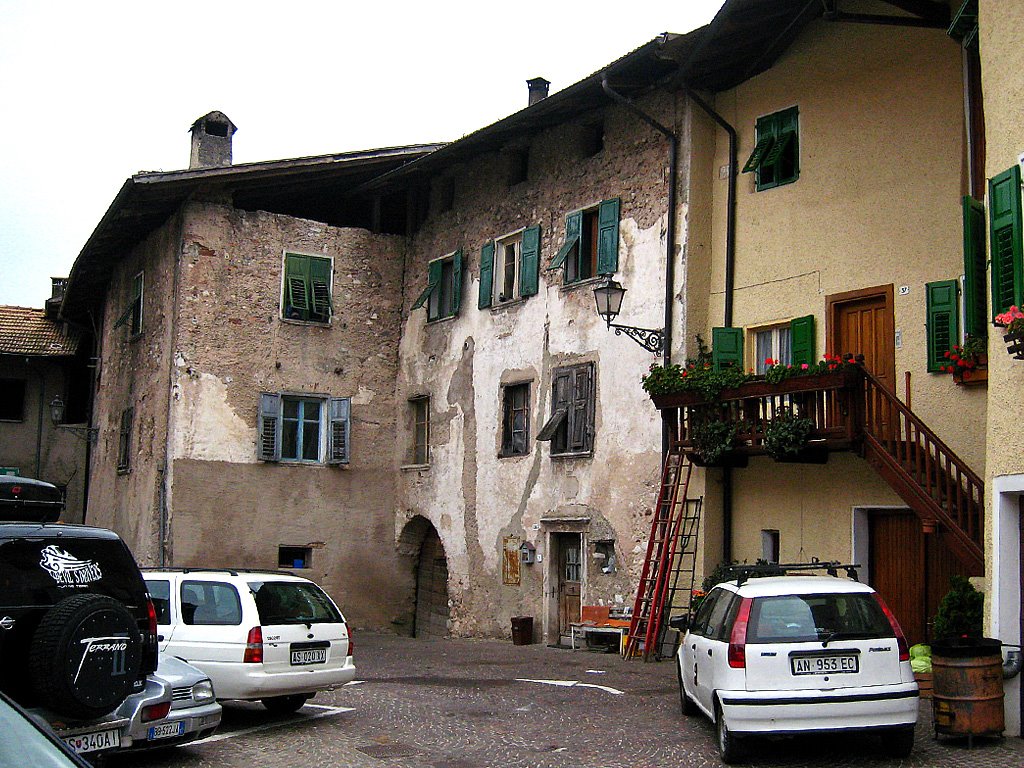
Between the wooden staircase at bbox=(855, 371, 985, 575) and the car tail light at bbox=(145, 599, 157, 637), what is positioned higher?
the wooden staircase at bbox=(855, 371, 985, 575)

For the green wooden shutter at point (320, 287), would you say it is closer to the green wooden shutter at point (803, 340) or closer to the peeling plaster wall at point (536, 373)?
the peeling plaster wall at point (536, 373)

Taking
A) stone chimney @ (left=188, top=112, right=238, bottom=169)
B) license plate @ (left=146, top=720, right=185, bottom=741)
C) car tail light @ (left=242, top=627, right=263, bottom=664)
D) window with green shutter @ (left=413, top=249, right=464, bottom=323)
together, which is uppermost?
stone chimney @ (left=188, top=112, right=238, bottom=169)

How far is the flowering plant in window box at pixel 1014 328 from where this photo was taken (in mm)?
9508

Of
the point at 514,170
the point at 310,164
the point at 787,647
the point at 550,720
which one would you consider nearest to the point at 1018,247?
the point at 787,647

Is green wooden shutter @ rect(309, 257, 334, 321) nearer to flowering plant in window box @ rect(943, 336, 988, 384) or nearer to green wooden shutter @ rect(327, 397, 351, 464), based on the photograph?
green wooden shutter @ rect(327, 397, 351, 464)

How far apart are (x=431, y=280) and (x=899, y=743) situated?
52.4 ft

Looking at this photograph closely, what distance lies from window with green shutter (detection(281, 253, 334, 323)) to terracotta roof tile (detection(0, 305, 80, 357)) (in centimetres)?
1086

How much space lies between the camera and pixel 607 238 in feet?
63.3

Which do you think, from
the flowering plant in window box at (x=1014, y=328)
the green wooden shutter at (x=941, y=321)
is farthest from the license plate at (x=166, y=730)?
the green wooden shutter at (x=941, y=321)

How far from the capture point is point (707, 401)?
15859 millimetres

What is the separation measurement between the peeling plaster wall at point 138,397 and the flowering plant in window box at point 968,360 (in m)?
14.7

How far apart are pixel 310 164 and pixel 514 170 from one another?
13.5 feet

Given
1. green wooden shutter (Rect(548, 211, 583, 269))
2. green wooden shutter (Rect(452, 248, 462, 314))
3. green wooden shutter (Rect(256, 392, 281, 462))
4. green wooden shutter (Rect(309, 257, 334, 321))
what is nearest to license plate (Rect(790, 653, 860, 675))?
green wooden shutter (Rect(548, 211, 583, 269))

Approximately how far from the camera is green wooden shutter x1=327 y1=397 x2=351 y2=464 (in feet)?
78.2
